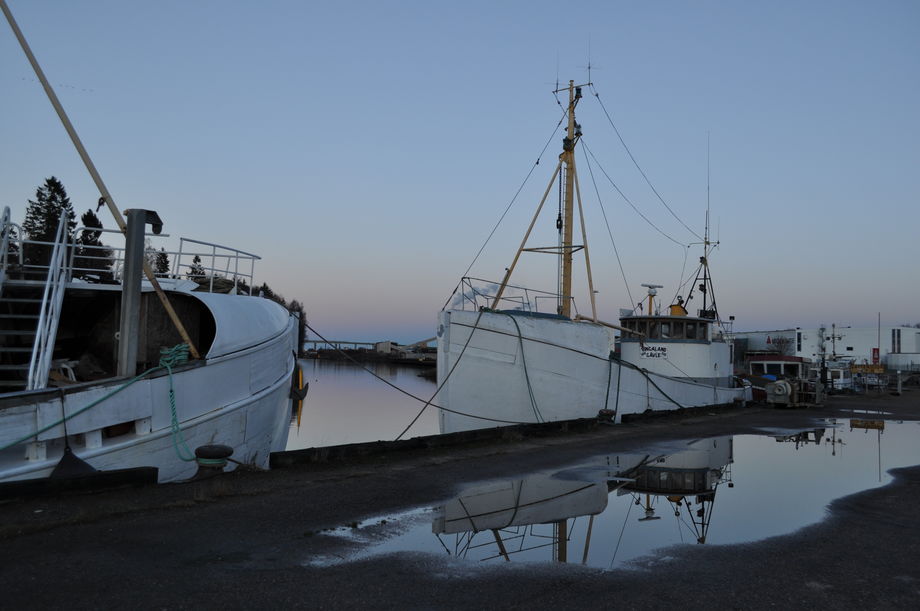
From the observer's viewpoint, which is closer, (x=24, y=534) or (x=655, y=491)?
(x=24, y=534)

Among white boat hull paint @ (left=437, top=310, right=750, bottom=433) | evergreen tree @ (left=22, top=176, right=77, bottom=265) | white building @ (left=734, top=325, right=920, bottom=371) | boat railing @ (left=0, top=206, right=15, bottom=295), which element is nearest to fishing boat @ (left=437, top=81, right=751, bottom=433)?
white boat hull paint @ (left=437, top=310, right=750, bottom=433)

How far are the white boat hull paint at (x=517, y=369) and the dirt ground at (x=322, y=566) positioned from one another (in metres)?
7.14

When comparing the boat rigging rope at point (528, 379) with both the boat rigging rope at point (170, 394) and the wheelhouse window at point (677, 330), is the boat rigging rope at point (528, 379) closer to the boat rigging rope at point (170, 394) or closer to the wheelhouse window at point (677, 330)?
the wheelhouse window at point (677, 330)

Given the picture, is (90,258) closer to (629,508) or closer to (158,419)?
(158,419)

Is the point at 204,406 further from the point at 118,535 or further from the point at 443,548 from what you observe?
the point at 443,548

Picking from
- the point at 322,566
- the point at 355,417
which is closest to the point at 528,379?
the point at 322,566

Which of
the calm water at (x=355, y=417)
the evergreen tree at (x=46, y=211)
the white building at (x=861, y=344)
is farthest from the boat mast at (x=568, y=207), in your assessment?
the white building at (x=861, y=344)

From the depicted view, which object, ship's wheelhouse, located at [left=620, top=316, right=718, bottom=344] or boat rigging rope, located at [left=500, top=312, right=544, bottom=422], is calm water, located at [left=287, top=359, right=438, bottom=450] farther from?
ship's wheelhouse, located at [left=620, top=316, right=718, bottom=344]

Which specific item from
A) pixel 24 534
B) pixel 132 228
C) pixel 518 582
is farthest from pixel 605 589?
pixel 132 228

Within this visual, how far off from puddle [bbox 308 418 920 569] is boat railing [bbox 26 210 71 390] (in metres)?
4.29

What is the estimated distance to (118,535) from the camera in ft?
18.2

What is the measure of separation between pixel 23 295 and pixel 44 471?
3.87 meters

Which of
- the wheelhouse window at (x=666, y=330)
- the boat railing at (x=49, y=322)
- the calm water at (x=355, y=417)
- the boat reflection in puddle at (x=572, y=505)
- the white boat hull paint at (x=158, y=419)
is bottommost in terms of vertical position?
the calm water at (x=355, y=417)

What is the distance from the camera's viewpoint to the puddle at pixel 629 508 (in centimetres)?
601
